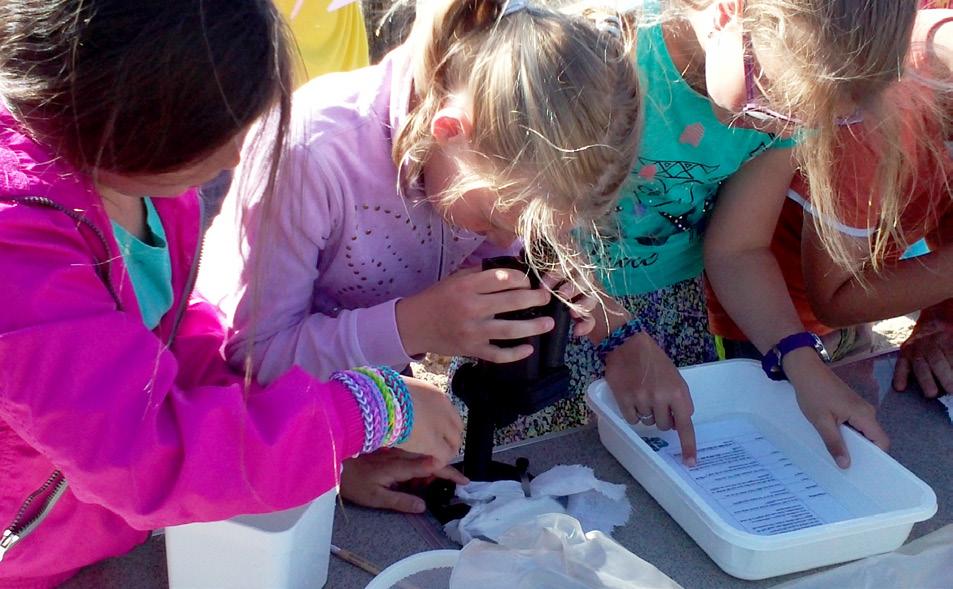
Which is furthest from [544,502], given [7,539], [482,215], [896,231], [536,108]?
[896,231]

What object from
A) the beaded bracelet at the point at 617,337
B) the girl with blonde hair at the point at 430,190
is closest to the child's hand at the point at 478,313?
the girl with blonde hair at the point at 430,190

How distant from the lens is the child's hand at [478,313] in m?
0.93

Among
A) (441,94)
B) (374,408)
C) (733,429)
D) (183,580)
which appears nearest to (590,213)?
(441,94)

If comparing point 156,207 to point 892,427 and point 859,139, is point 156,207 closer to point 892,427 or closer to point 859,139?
point 859,139

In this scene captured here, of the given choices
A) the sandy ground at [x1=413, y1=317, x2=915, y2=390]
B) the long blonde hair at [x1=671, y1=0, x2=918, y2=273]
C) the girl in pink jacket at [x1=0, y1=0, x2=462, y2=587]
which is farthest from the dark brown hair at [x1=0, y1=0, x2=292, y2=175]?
the sandy ground at [x1=413, y1=317, x2=915, y2=390]

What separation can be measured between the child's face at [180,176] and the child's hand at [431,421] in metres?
0.28

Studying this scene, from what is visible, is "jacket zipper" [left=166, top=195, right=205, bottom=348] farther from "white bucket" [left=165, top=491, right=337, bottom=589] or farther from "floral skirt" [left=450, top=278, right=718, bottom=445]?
"floral skirt" [left=450, top=278, right=718, bottom=445]

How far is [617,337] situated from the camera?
4.19ft

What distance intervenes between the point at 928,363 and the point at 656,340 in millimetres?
419

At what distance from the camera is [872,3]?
3.21 feet

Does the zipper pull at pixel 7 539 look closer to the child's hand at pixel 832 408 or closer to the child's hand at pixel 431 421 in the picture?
the child's hand at pixel 431 421

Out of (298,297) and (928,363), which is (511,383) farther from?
(928,363)

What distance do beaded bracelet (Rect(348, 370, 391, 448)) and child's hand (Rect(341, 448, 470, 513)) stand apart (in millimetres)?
179

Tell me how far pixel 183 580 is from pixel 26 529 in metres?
0.15
